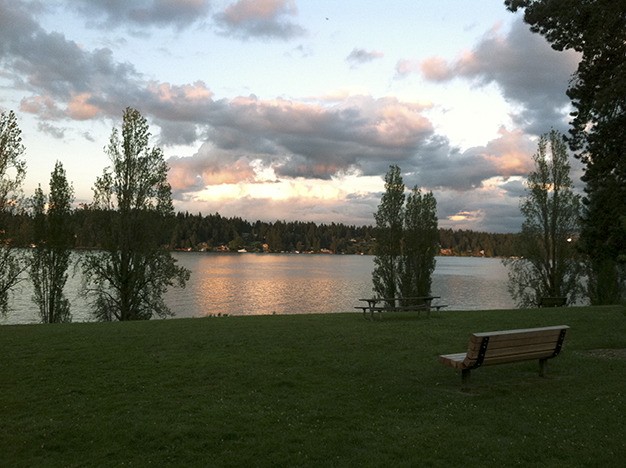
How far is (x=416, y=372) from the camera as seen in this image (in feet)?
33.2

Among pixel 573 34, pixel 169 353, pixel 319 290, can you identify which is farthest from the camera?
pixel 319 290

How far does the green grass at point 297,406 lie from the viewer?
591cm

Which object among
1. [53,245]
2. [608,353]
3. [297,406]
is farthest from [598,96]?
[53,245]

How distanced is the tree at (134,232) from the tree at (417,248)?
52.2 feet

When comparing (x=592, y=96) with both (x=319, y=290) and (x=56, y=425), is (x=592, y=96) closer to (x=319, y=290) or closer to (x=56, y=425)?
(x=56, y=425)

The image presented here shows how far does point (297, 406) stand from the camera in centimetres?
770

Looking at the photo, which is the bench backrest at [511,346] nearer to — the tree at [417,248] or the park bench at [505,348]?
the park bench at [505,348]

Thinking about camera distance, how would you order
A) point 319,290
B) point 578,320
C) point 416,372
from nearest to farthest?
point 416,372 < point 578,320 < point 319,290

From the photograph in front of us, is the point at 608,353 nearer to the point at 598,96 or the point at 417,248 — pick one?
the point at 598,96

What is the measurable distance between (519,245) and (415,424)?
35.8m

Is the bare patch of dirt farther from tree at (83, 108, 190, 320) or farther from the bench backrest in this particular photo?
tree at (83, 108, 190, 320)

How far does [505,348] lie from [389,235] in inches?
1072

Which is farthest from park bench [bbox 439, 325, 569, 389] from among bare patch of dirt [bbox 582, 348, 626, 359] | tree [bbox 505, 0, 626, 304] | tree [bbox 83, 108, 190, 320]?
tree [bbox 83, 108, 190, 320]

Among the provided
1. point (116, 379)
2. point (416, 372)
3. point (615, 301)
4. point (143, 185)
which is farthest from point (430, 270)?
point (116, 379)
